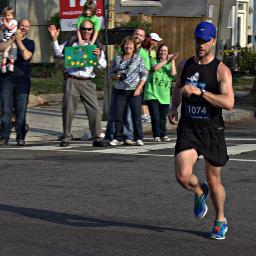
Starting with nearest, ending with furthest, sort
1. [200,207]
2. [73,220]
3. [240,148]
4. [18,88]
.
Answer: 1. [200,207]
2. [73,220]
3. [240,148]
4. [18,88]

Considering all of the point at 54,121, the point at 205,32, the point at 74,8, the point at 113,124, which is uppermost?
the point at 205,32

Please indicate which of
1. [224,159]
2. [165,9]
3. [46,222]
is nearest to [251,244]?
[224,159]

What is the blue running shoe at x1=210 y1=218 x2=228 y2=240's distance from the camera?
29.4 feet

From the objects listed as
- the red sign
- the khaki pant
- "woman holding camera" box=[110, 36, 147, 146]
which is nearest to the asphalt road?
the khaki pant

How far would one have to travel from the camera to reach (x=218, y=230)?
898 cm

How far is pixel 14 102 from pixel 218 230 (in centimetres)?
805

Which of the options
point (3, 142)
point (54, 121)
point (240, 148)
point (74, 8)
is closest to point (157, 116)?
point (240, 148)

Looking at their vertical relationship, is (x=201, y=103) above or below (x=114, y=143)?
above

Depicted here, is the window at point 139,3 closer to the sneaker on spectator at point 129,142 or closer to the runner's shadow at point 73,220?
the sneaker on spectator at point 129,142

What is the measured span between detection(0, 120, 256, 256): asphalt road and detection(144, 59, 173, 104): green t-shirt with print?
1.68m

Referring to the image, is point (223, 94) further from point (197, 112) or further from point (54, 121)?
point (54, 121)

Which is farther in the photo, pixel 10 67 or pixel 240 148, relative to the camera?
pixel 10 67

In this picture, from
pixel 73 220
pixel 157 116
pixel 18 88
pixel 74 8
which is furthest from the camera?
pixel 74 8

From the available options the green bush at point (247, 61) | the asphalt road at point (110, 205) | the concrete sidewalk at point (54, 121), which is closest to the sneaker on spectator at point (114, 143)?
the asphalt road at point (110, 205)
